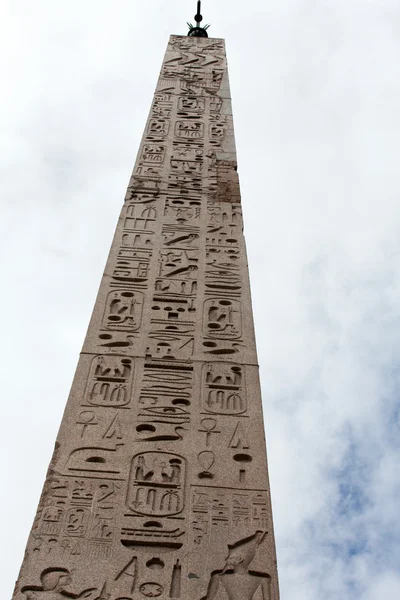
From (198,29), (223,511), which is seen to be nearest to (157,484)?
(223,511)

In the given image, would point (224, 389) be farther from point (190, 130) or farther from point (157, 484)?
point (190, 130)

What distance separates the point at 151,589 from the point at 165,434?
859 mm

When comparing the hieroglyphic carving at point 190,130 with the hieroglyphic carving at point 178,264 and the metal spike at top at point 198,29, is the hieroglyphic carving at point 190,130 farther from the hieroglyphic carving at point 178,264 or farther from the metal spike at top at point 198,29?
the metal spike at top at point 198,29

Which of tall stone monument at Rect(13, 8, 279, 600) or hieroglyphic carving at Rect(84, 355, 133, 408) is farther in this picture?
hieroglyphic carving at Rect(84, 355, 133, 408)

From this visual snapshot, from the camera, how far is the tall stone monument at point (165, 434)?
357cm

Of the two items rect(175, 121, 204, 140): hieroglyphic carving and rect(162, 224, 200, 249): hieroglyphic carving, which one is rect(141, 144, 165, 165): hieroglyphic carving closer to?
rect(175, 121, 204, 140): hieroglyphic carving

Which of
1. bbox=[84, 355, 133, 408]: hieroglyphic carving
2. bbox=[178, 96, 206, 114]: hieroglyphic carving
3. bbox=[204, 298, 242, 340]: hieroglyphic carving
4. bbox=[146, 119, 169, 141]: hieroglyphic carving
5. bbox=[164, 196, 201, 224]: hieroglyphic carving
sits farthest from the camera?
bbox=[178, 96, 206, 114]: hieroglyphic carving

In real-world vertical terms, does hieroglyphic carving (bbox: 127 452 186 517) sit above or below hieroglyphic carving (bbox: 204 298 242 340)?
below

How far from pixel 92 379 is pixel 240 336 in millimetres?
842

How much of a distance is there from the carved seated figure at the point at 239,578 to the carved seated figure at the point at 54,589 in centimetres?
43

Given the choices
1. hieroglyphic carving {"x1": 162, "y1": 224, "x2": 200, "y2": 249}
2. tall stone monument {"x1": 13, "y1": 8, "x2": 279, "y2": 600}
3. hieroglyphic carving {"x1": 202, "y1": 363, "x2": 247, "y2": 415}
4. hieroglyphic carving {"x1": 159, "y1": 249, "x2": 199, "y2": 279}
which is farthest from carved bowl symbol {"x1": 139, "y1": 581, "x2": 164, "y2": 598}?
hieroglyphic carving {"x1": 162, "y1": 224, "x2": 200, "y2": 249}

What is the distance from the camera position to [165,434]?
13.8 feet

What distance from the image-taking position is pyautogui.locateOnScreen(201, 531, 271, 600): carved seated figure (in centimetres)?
349

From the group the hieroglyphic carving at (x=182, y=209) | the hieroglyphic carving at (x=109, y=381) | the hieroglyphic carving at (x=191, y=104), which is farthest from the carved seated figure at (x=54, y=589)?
the hieroglyphic carving at (x=191, y=104)
